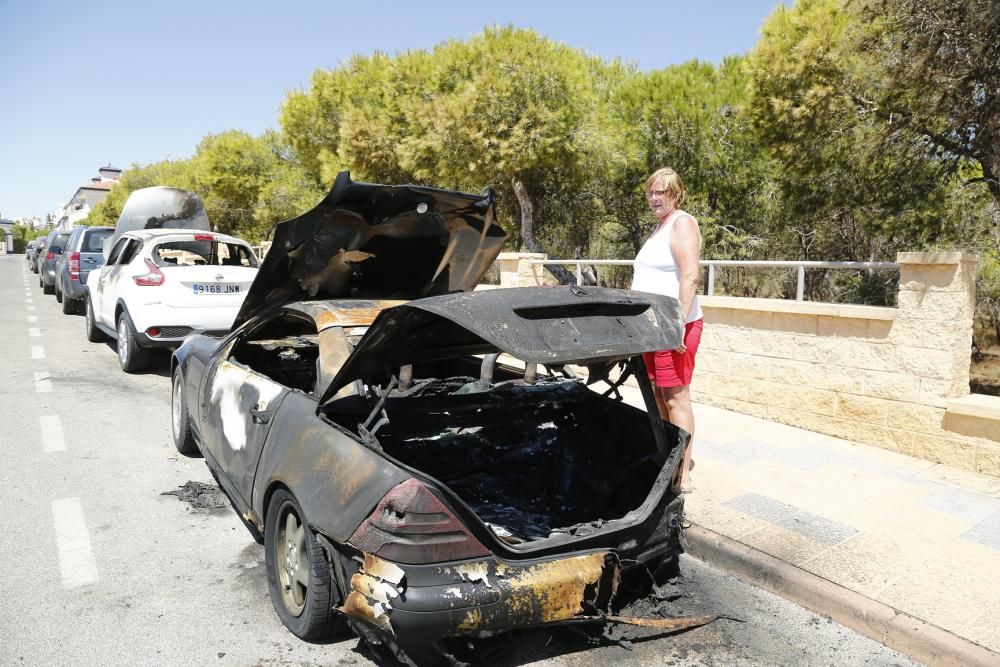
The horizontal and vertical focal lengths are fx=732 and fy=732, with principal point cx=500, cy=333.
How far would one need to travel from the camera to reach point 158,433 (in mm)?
6262

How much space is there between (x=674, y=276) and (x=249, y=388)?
2.67 m

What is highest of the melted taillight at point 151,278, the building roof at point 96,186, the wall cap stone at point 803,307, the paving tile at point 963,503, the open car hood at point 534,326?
the building roof at point 96,186

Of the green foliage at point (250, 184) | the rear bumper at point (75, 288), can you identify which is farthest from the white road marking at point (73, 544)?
the green foliage at point (250, 184)

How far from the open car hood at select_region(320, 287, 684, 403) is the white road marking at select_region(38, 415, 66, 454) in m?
3.81

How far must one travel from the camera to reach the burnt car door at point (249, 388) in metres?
3.65

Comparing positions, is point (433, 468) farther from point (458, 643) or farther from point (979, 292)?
point (979, 292)

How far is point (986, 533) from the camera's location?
425 centimetres

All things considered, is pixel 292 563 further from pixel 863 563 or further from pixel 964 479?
pixel 964 479

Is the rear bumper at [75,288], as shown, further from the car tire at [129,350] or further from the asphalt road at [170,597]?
the asphalt road at [170,597]

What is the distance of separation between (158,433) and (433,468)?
356cm

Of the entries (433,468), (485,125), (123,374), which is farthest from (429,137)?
(433,468)

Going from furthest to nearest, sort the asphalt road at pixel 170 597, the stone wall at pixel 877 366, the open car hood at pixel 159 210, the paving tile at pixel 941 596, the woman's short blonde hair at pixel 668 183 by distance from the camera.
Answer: the open car hood at pixel 159 210
the stone wall at pixel 877 366
the woman's short blonde hair at pixel 668 183
the paving tile at pixel 941 596
the asphalt road at pixel 170 597

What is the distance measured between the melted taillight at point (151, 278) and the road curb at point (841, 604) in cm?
660

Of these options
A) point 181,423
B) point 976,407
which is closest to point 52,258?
point 181,423
